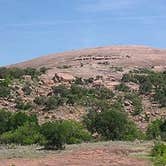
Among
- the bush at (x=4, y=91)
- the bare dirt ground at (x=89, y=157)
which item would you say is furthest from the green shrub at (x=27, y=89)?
the bare dirt ground at (x=89, y=157)

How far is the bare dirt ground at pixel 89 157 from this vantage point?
20328mm

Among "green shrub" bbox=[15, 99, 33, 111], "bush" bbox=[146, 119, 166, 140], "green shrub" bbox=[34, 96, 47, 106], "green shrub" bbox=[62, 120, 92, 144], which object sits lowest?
"bush" bbox=[146, 119, 166, 140]

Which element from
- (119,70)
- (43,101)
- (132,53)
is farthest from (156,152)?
(132,53)

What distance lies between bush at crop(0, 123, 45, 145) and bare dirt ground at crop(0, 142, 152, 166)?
6.01m

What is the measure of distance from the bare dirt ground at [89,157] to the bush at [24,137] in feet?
19.7

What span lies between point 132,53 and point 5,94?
1831 inches

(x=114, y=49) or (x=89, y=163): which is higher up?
(x=114, y=49)

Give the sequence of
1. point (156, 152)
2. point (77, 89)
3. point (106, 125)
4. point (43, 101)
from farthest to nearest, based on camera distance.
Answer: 1. point (77, 89)
2. point (43, 101)
3. point (106, 125)
4. point (156, 152)

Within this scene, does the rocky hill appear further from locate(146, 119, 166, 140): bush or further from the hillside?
locate(146, 119, 166, 140): bush

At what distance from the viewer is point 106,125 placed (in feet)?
112

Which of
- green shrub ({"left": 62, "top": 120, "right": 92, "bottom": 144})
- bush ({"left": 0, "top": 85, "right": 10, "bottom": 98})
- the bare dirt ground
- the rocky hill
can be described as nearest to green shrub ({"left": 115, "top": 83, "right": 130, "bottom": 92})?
the rocky hill

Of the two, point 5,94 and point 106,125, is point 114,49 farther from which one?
point 106,125

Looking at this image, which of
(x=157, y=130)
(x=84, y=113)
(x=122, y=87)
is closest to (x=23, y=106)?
(x=84, y=113)

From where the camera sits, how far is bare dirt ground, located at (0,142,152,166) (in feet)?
66.7
